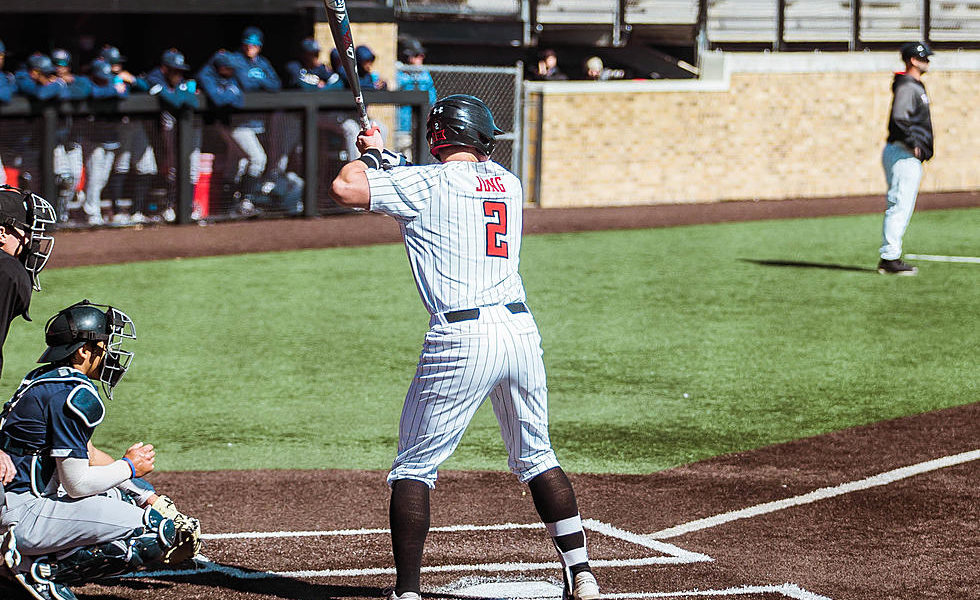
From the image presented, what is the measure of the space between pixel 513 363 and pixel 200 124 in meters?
11.7

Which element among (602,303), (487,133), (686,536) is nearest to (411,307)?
(602,303)

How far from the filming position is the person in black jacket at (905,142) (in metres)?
12.9

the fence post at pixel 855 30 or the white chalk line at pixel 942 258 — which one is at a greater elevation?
the fence post at pixel 855 30

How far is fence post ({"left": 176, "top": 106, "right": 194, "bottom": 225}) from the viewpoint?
15.5 metres

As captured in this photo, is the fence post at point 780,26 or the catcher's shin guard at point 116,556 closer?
the catcher's shin guard at point 116,556

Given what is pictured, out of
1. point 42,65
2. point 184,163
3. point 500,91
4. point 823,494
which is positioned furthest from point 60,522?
point 500,91

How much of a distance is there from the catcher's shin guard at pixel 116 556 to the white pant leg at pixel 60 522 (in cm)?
4

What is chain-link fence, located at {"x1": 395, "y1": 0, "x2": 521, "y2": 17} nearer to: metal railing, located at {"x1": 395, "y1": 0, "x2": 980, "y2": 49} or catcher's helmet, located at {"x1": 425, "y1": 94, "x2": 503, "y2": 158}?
metal railing, located at {"x1": 395, "y1": 0, "x2": 980, "y2": 49}

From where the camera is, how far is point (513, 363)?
4.77 m

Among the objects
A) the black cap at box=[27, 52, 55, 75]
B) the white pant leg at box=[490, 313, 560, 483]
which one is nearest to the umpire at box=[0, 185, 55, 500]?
the white pant leg at box=[490, 313, 560, 483]

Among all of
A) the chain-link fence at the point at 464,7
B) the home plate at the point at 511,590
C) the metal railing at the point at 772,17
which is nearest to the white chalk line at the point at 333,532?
the home plate at the point at 511,590

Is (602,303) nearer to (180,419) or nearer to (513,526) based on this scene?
(180,419)

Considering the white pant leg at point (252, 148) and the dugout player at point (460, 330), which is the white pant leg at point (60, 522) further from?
the white pant leg at point (252, 148)

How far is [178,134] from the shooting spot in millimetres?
15500
